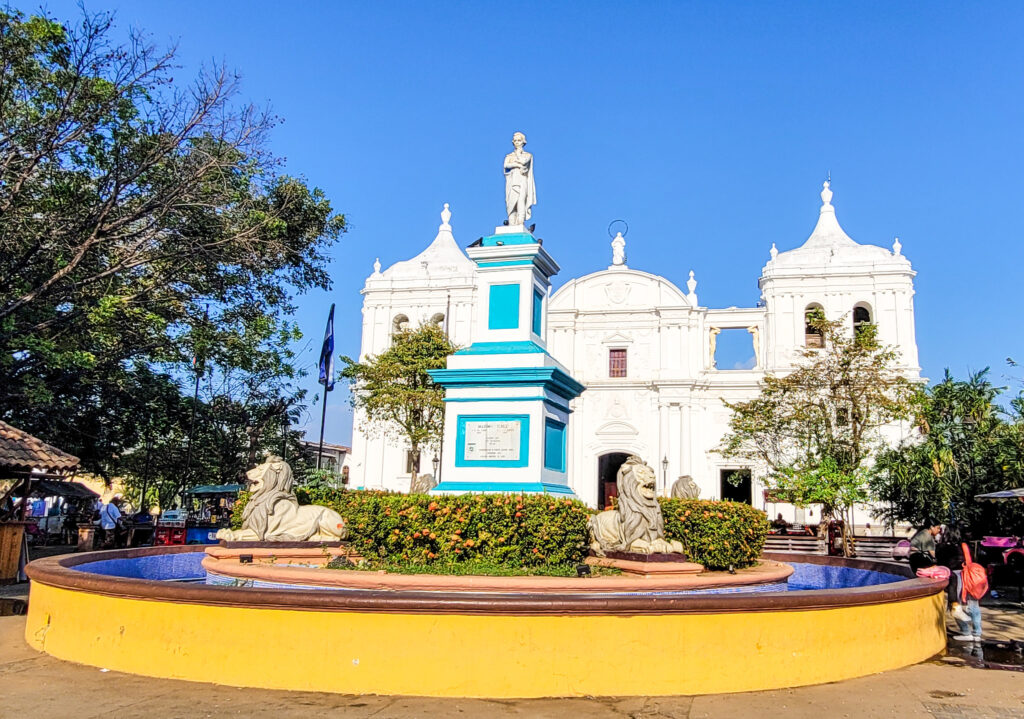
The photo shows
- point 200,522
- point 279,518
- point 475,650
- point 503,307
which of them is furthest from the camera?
point 200,522

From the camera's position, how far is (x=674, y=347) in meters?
36.8

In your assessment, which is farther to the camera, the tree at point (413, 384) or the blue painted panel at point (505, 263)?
the tree at point (413, 384)

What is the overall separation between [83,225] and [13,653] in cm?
945

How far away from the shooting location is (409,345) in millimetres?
29641

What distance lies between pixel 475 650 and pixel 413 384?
2422 centimetres

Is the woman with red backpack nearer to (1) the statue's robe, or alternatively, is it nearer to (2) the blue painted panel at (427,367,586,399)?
(2) the blue painted panel at (427,367,586,399)

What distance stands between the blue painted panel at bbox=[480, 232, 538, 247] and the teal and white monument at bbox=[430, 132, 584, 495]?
2 centimetres

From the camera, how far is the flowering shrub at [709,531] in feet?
28.5

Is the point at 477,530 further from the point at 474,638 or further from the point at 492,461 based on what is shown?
the point at 474,638

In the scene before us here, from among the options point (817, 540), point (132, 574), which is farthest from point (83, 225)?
point (817, 540)

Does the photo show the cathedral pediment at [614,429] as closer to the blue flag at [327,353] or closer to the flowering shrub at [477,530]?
the blue flag at [327,353]

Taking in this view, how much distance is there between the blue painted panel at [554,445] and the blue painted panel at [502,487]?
0.99 feet

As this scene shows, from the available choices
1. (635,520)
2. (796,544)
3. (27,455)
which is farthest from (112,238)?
(796,544)

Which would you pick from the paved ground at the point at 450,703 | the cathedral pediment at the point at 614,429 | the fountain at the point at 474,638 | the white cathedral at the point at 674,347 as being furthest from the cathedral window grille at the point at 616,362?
the paved ground at the point at 450,703
